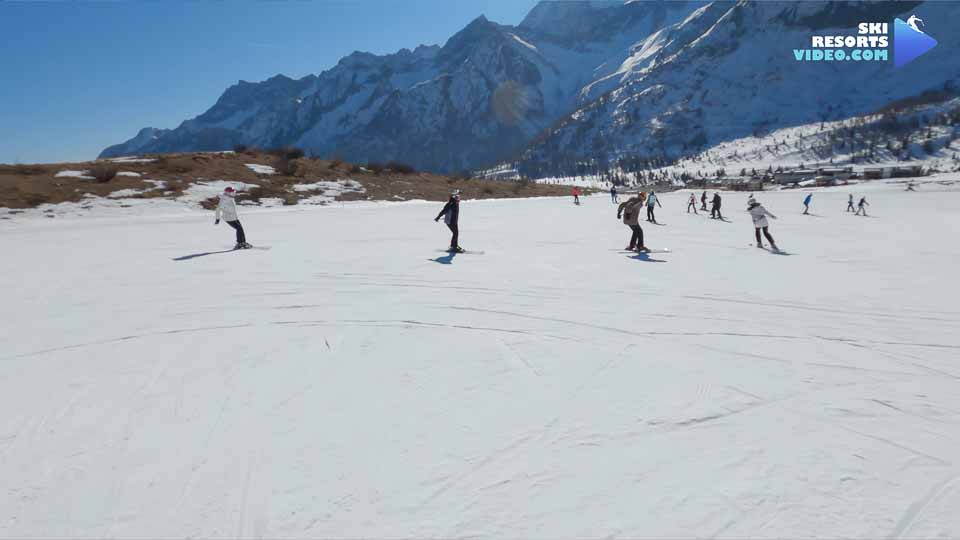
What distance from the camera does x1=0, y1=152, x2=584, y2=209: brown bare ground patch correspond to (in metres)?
24.4

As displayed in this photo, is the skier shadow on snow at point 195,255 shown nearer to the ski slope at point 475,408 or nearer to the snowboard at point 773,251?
the ski slope at point 475,408

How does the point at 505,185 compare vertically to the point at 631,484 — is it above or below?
above

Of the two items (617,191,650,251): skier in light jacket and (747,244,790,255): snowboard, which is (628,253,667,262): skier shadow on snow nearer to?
(617,191,650,251): skier in light jacket

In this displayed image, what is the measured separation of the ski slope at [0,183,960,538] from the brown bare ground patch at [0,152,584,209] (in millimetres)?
19740

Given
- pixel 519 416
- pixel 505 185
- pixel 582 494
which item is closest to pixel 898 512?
pixel 582 494

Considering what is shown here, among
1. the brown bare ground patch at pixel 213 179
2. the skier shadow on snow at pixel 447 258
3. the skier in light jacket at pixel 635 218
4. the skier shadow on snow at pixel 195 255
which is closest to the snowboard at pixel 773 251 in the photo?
the skier in light jacket at pixel 635 218

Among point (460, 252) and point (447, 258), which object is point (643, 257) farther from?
point (447, 258)

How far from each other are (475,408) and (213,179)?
107 ft

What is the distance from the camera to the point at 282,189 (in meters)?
31.7

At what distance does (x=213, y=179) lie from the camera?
3050 centimetres

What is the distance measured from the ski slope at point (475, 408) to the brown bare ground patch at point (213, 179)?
1974cm

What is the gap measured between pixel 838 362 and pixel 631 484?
4.00m

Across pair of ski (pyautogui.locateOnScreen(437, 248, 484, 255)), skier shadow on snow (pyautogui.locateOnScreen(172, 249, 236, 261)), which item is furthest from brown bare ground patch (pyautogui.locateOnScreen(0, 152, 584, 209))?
pair of ski (pyautogui.locateOnScreen(437, 248, 484, 255))

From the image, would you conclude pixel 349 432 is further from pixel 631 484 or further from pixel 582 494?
pixel 631 484
